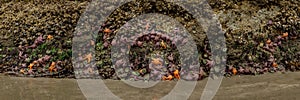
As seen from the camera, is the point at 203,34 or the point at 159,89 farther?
the point at 203,34

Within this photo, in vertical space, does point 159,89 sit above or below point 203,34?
below

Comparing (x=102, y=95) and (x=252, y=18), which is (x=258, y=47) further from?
(x=102, y=95)

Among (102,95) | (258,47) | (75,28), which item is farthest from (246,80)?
(75,28)

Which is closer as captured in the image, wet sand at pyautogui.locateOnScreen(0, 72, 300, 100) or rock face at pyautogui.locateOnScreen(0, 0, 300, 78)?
wet sand at pyautogui.locateOnScreen(0, 72, 300, 100)

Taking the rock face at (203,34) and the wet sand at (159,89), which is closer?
the wet sand at (159,89)
